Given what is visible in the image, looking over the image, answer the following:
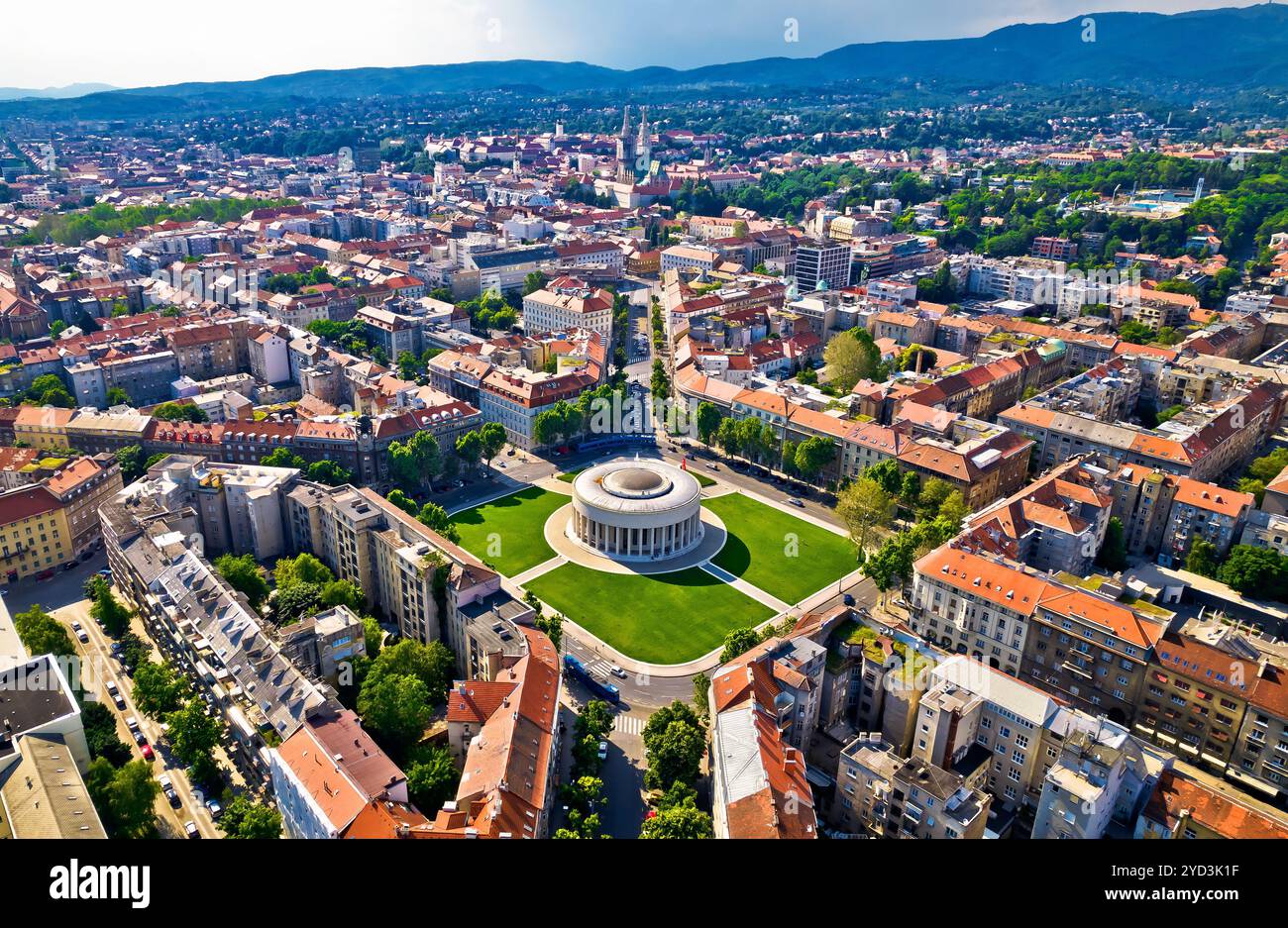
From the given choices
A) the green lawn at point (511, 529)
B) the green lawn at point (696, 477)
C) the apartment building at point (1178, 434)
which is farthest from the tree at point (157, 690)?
the apartment building at point (1178, 434)

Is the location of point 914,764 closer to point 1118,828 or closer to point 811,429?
point 1118,828

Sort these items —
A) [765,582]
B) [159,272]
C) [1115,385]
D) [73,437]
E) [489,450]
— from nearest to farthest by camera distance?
[765,582] < [73,437] < [489,450] < [1115,385] < [159,272]

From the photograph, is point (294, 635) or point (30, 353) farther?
point (30, 353)

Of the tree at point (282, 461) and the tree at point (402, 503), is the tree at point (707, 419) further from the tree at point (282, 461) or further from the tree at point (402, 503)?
the tree at point (282, 461)

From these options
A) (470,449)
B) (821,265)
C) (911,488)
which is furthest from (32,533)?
(821,265)

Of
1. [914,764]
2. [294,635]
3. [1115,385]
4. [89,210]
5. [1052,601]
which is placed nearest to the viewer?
[914,764]

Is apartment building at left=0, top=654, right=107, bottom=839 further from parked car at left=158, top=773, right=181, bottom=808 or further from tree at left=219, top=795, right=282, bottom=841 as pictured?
tree at left=219, top=795, right=282, bottom=841

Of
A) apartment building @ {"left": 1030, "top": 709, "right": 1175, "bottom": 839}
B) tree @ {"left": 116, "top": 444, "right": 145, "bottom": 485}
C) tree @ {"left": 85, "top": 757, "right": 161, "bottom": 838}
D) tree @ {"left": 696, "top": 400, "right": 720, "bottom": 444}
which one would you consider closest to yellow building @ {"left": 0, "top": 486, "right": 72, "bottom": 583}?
tree @ {"left": 116, "top": 444, "right": 145, "bottom": 485}

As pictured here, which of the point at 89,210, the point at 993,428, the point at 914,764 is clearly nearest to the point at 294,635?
the point at 914,764

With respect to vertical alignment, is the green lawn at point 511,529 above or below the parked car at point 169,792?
above
